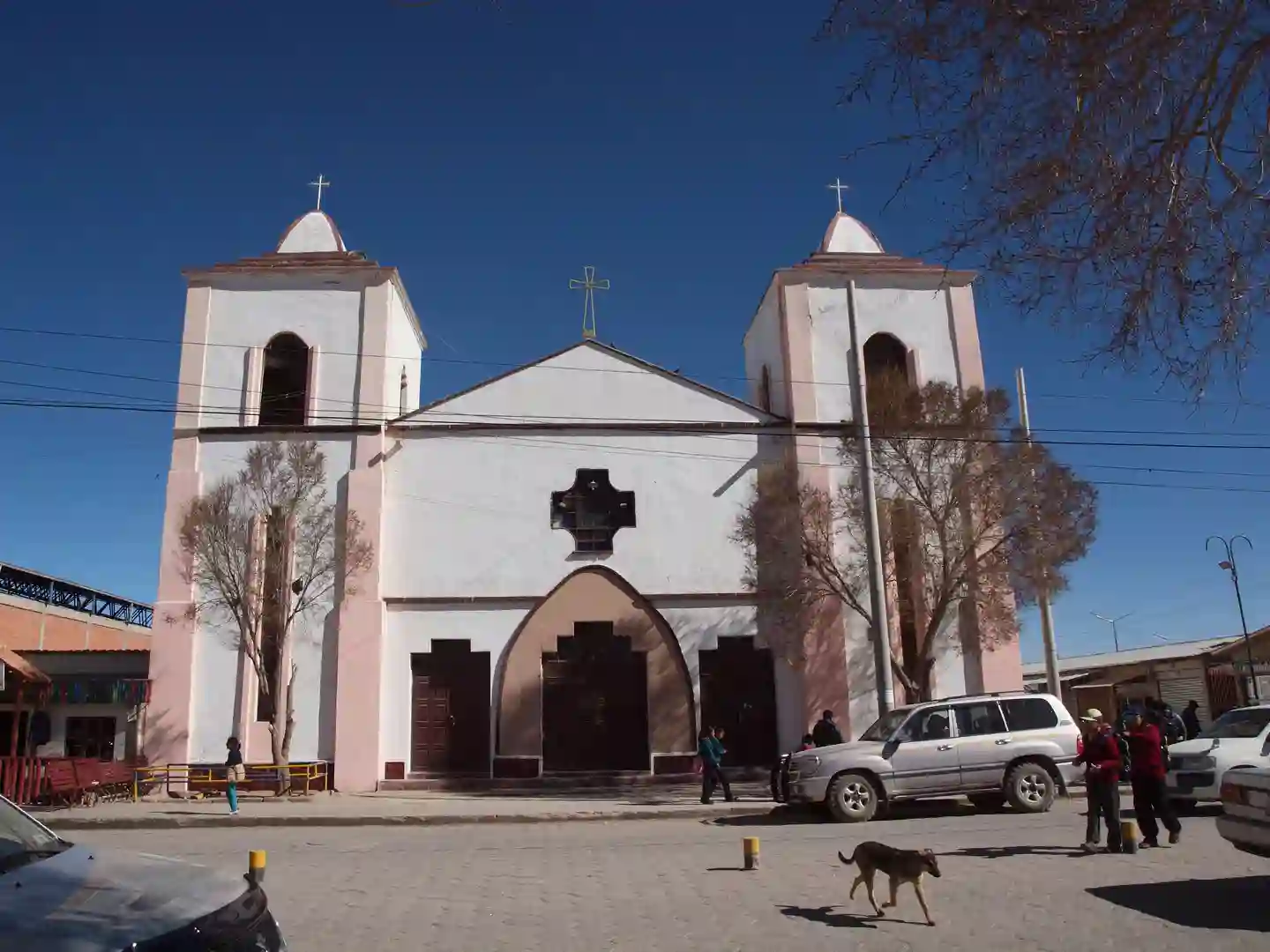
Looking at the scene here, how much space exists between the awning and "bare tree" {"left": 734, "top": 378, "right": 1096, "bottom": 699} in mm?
15816

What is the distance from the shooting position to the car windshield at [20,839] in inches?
167

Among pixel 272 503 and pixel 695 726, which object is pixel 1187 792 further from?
pixel 272 503

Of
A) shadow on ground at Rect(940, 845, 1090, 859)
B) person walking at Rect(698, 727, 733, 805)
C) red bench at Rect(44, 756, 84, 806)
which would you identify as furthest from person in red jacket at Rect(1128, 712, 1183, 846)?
red bench at Rect(44, 756, 84, 806)

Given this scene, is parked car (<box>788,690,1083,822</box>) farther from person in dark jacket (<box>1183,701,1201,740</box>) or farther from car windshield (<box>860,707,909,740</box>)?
person in dark jacket (<box>1183,701,1201,740</box>)

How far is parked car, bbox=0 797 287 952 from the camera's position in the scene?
327 cm

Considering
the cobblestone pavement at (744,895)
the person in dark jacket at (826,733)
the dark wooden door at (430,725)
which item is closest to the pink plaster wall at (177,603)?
the dark wooden door at (430,725)

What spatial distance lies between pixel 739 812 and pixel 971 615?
784 cm

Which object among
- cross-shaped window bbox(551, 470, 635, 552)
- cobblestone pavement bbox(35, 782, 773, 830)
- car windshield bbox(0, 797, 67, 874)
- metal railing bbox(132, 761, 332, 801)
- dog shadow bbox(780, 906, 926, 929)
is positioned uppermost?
cross-shaped window bbox(551, 470, 635, 552)

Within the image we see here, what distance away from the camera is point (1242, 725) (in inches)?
600

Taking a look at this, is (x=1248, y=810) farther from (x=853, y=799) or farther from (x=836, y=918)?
(x=853, y=799)

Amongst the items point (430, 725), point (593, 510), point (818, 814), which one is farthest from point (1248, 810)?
point (430, 725)

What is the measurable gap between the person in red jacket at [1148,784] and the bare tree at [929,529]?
8.82 m

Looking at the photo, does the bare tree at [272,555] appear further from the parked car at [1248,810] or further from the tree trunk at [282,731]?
the parked car at [1248,810]

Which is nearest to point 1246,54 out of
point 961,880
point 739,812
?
point 961,880
